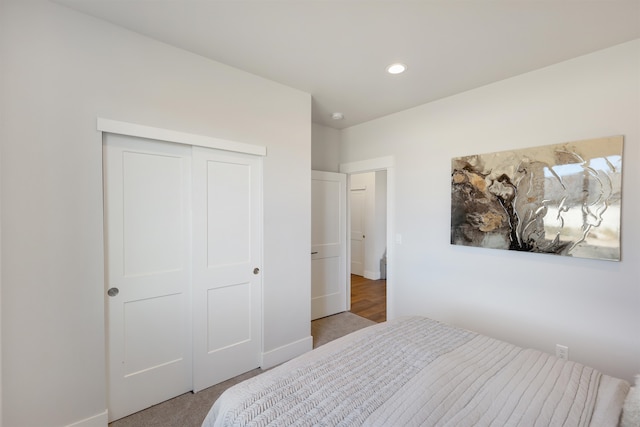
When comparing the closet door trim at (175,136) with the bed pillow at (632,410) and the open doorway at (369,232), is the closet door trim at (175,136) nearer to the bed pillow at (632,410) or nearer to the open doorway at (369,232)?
the bed pillow at (632,410)

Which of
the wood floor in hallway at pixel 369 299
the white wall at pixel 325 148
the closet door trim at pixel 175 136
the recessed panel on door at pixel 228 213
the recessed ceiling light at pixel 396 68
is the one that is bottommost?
the wood floor in hallway at pixel 369 299

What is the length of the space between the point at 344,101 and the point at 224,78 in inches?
48.8

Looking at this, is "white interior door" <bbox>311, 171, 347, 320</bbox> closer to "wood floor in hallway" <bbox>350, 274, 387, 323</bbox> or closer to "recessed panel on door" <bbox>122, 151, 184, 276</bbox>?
"wood floor in hallway" <bbox>350, 274, 387, 323</bbox>

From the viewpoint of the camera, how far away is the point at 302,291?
106 inches

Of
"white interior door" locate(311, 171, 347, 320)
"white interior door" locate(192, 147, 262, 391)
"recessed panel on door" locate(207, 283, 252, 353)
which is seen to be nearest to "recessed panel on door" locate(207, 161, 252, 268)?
"white interior door" locate(192, 147, 262, 391)

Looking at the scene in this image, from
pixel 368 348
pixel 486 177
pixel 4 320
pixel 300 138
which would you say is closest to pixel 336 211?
pixel 300 138

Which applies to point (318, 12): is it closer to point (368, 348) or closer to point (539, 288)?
point (368, 348)

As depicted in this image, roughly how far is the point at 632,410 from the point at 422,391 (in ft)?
2.38

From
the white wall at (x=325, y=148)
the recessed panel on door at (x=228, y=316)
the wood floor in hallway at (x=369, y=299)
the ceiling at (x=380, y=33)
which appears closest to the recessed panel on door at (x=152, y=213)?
the recessed panel on door at (x=228, y=316)

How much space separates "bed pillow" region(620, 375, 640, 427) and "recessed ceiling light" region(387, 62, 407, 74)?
87.6 inches

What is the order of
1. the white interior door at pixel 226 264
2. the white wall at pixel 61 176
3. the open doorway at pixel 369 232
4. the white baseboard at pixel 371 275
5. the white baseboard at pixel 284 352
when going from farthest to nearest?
the white baseboard at pixel 371 275, the open doorway at pixel 369 232, the white baseboard at pixel 284 352, the white interior door at pixel 226 264, the white wall at pixel 61 176

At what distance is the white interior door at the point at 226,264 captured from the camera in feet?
6.94

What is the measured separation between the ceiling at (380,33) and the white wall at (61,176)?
196 millimetres

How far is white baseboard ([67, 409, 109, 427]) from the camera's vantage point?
1.66 m
